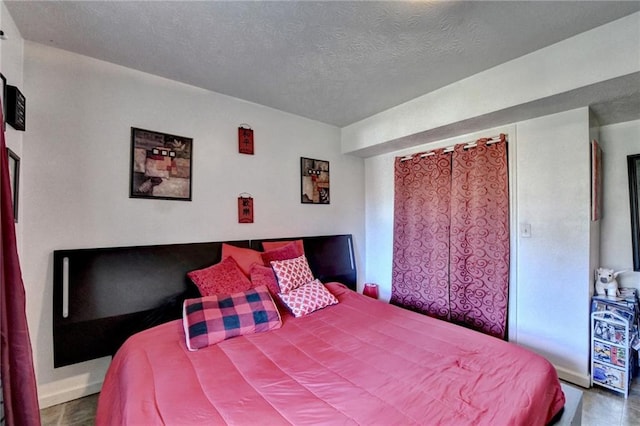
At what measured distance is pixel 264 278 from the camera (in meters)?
2.32

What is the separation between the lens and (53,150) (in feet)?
6.16

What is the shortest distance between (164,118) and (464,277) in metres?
3.10

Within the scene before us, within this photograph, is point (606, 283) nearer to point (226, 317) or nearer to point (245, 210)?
point (226, 317)

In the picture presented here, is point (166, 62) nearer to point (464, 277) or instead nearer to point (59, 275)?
point (59, 275)

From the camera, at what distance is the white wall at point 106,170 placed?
184cm

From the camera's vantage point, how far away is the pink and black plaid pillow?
5.42 feet

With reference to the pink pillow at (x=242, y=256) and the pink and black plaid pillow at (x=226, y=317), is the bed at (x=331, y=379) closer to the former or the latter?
the pink and black plaid pillow at (x=226, y=317)

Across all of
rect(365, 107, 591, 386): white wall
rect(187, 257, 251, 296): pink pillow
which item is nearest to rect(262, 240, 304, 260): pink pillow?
rect(187, 257, 251, 296): pink pillow

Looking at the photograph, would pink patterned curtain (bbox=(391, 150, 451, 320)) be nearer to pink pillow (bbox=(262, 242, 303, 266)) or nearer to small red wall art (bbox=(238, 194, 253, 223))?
pink pillow (bbox=(262, 242, 303, 266))

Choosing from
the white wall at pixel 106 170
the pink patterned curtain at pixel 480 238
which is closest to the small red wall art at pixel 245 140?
the white wall at pixel 106 170

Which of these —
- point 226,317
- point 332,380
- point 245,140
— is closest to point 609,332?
point 332,380

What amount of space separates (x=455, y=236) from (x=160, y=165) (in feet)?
9.11

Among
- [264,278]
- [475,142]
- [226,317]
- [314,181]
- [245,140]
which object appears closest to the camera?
[226,317]

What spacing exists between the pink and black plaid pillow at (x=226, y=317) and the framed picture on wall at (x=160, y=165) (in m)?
0.98
